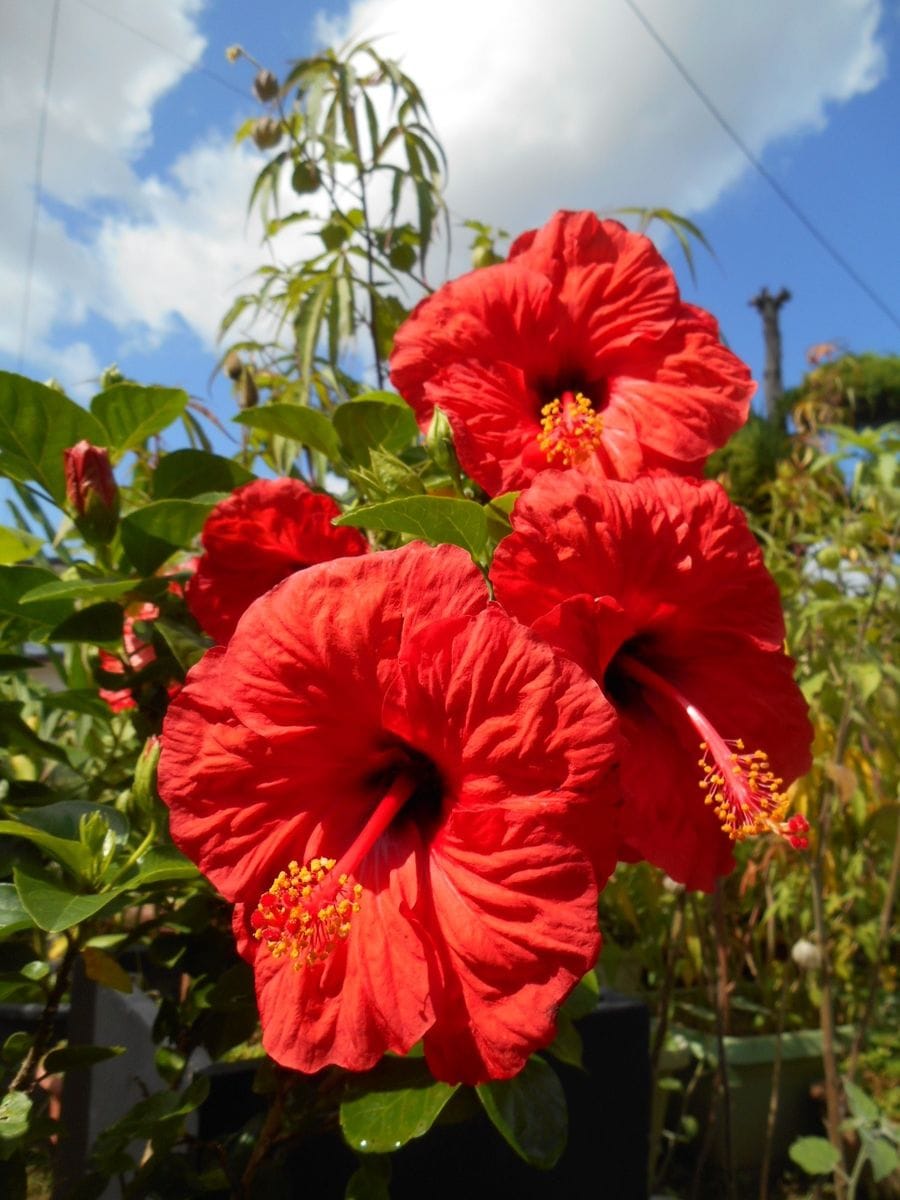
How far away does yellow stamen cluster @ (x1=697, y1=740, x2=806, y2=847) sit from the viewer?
0.47 meters

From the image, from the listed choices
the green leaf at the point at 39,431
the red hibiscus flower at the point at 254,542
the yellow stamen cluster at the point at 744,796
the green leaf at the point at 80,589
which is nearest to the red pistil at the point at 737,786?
the yellow stamen cluster at the point at 744,796

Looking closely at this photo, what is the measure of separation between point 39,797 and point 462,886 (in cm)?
38

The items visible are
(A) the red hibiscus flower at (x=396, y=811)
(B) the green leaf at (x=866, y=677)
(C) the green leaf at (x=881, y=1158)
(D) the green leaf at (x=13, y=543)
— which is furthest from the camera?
(B) the green leaf at (x=866, y=677)

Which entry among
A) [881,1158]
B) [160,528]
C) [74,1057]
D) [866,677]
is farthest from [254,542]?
[881,1158]

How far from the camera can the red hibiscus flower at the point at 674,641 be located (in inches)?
17.4

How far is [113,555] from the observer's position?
2.31 ft

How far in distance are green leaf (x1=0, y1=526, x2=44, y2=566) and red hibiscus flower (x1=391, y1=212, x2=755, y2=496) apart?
36 cm

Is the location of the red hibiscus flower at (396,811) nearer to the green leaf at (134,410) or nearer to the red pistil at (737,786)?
the red pistil at (737,786)

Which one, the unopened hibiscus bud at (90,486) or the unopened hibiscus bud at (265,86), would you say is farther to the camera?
the unopened hibiscus bud at (265,86)

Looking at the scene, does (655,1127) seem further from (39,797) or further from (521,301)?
(521,301)

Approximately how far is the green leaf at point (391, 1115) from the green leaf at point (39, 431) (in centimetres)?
48

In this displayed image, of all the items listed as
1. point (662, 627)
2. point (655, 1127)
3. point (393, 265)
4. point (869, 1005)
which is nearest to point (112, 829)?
point (662, 627)

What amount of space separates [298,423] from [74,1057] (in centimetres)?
45

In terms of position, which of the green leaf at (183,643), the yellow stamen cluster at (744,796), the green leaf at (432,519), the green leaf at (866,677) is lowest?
the yellow stamen cluster at (744,796)
